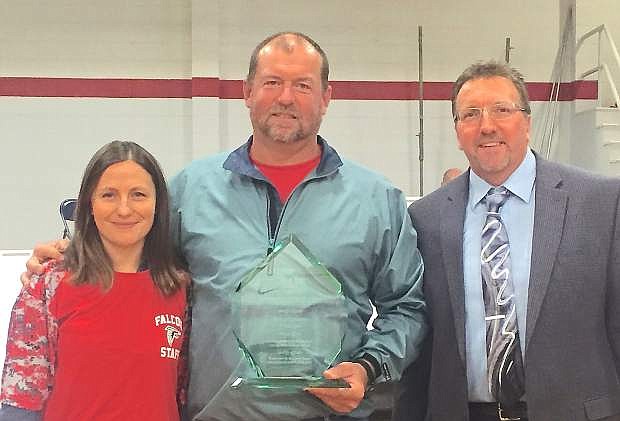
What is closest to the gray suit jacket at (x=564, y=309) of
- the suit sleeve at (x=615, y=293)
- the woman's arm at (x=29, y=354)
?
the suit sleeve at (x=615, y=293)

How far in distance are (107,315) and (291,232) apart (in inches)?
18.4

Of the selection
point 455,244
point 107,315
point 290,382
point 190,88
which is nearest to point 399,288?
point 455,244

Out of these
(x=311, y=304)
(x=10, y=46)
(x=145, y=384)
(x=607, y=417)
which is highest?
(x=10, y=46)

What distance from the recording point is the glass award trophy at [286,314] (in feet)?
5.17

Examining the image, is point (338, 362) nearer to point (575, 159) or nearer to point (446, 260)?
point (446, 260)

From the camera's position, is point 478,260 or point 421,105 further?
point 421,105

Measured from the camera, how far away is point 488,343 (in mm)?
1760

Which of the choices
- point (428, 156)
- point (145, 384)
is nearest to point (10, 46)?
point (428, 156)

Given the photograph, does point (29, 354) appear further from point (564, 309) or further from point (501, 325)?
point (564, 309)

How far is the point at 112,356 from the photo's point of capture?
1.58 meters

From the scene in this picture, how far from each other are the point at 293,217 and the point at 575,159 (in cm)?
659

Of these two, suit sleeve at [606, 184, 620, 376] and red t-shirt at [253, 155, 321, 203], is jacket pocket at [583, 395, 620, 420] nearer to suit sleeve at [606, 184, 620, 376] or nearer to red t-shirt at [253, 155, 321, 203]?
suit sleeve at [606, 184, 620, 376]

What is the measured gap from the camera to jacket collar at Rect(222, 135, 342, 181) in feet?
5.90

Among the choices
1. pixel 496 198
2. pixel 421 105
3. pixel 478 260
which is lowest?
pixel 478 260
